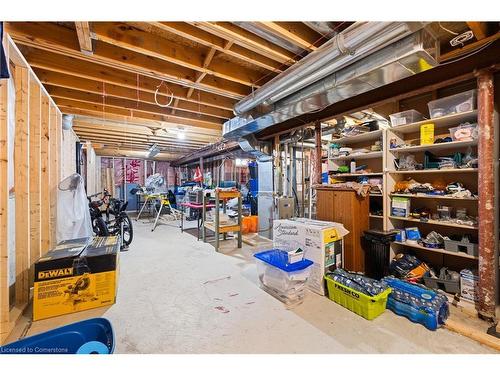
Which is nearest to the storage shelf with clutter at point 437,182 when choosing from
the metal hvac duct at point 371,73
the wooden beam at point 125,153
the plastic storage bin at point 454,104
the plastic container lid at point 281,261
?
the plastic storage bin at point 454,104

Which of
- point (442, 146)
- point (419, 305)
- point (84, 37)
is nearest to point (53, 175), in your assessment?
point (84, 37)

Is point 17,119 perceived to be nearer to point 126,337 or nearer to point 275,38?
point 126,337

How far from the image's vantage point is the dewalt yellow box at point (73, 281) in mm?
1942

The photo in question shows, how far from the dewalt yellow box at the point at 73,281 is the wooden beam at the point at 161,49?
199 centimetres

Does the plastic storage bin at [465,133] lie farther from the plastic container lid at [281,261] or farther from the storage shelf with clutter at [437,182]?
the plastic container lid at [281,261]

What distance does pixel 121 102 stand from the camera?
3682 mm

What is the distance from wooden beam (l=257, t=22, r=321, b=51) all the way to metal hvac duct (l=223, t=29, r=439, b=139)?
0.37 m

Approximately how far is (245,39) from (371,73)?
1.14 metres

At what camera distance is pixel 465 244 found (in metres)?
2.12

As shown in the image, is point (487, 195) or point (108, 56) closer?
point (487, 195)

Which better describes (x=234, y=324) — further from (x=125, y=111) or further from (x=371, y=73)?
(x=125, y=111)

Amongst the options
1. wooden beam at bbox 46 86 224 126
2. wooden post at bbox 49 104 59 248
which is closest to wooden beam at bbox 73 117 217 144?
Answer: wooden beam at bbox 46 86 224 126
